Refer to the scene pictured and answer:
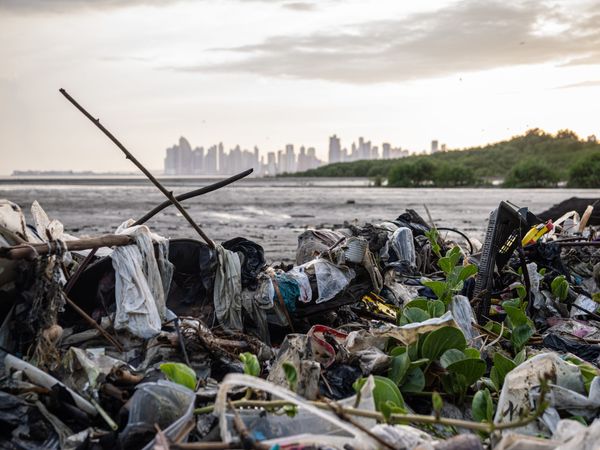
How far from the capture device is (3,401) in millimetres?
3086

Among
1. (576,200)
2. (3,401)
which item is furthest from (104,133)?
(576,200)

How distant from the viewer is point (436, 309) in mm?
4484

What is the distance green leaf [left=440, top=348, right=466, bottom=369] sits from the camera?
3.77m

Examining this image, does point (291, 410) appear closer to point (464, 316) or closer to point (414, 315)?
point (414, 315)

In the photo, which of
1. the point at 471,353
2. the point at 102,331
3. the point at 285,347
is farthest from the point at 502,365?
the point at 102,331

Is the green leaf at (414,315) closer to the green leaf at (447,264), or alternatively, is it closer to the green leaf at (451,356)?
the green leaf at (451,356)

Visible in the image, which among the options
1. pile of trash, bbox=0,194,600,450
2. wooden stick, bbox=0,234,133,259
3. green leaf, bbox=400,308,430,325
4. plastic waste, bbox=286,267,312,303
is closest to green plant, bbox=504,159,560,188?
pile of trash, bbox=0,194,600,450

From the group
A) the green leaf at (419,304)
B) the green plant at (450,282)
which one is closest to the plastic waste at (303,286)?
the green leaf at (419,304)

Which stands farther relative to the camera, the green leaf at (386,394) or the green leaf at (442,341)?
the green leaf at (442,341)

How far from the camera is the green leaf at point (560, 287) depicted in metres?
5.76

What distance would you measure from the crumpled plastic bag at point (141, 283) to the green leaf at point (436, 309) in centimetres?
177

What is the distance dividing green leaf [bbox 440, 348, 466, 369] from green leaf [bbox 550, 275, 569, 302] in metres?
2.36

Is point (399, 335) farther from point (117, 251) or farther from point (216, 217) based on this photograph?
point (216, 217)

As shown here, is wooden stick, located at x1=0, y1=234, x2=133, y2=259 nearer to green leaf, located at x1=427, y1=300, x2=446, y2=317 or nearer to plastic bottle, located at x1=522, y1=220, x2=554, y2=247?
green leaf, located at x1=427, y1=300, x2=446, y2=317
